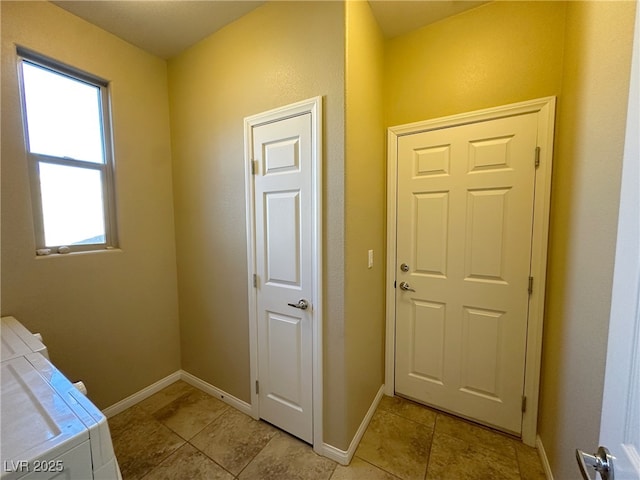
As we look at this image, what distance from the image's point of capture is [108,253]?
1.85 m

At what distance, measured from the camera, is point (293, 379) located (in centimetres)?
162

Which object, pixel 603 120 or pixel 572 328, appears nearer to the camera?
pixel 603 120

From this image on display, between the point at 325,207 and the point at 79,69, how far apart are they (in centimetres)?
197

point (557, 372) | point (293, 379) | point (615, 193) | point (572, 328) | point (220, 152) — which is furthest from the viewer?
point (220, 152)

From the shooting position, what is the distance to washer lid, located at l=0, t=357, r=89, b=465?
618mm

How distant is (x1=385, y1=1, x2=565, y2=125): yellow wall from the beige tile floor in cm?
220

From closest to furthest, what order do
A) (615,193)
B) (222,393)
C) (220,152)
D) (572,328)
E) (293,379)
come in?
(615,193)
(572,328)
(293,379)
(220,152)
(222,393)

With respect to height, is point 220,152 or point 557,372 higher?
point 220,152

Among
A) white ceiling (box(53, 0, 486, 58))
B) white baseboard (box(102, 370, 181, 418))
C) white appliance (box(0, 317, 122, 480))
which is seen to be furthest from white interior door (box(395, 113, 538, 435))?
white baseboard (box(102, 370, 181, 418))

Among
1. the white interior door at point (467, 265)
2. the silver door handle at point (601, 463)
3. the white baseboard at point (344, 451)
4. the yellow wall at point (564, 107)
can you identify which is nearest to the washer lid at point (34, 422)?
the silver door handle at point (601, 463)

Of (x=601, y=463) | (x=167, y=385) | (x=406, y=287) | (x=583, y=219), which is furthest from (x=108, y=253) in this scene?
(x=583, y=219)

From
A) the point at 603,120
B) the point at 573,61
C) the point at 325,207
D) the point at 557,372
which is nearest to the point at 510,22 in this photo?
the point at 573,61

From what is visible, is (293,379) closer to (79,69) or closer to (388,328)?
(388,328)

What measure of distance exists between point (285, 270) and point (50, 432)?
1110 mm
